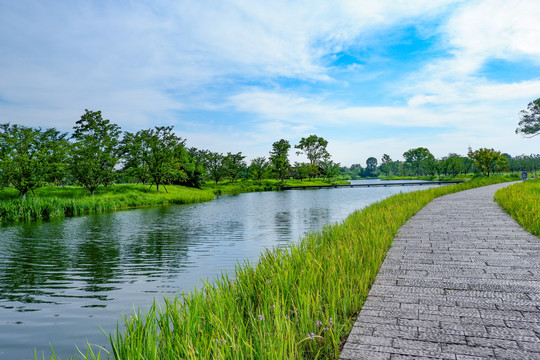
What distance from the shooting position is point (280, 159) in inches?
2453

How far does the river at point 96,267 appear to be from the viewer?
484 cm

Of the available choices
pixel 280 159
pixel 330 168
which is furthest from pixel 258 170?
pixel 330 168

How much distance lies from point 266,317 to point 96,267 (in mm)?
7472

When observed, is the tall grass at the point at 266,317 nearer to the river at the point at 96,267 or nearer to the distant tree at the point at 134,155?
the river at the point at 96,267

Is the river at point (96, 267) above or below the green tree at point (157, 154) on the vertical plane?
below

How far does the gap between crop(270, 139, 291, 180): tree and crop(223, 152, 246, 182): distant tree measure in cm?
720

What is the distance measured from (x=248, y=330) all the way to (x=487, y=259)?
380cm

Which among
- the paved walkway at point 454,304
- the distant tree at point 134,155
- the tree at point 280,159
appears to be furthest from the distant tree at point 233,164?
the paved walkway at point 454,304

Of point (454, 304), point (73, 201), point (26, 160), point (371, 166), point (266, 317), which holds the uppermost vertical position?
point (371, 166)

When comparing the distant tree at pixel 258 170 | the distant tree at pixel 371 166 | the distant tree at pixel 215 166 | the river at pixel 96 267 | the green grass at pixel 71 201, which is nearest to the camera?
the river at pixel 96 267

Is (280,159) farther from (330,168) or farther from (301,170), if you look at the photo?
(330,168)

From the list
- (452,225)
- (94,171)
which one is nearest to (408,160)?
(94,171)

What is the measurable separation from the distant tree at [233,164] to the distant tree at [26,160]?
29683mm

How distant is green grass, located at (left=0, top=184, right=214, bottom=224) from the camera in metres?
18.0
